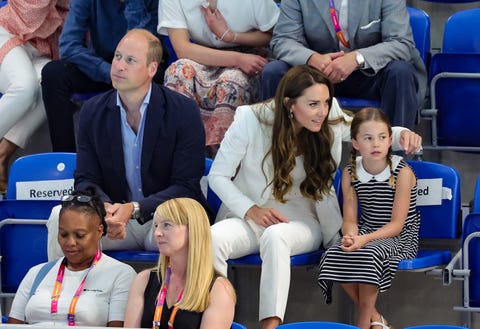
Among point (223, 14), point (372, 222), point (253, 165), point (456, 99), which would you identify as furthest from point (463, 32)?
Answer: point (253, 165)

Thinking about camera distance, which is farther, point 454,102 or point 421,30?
point 421,30

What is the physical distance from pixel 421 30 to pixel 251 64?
2.72 feet

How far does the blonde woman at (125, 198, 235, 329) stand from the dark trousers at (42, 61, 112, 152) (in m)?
1.66

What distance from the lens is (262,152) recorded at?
4742 mm

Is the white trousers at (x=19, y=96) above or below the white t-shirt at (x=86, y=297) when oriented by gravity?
above

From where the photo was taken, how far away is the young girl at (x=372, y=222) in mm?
4383

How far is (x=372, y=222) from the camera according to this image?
4.68 m

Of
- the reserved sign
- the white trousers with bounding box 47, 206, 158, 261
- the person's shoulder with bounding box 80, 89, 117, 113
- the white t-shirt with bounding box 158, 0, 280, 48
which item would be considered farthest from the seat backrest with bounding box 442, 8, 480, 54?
the reserved sign

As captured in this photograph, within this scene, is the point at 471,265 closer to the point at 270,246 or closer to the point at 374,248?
the point at 374,248

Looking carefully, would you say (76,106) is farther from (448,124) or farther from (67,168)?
(448,124)

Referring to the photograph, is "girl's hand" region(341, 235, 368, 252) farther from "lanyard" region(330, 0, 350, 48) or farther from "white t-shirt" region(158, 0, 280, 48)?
"white t-shirt" region(158, 0, 280, 48)

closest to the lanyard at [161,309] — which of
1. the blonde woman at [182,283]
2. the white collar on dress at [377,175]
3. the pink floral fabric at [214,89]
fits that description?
the blonde woman at [182,283]

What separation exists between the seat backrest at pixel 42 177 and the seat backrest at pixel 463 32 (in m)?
1.83

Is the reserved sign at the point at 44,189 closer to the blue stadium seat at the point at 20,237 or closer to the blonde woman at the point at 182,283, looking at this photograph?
the blue stadium seat at the point at 20,237
